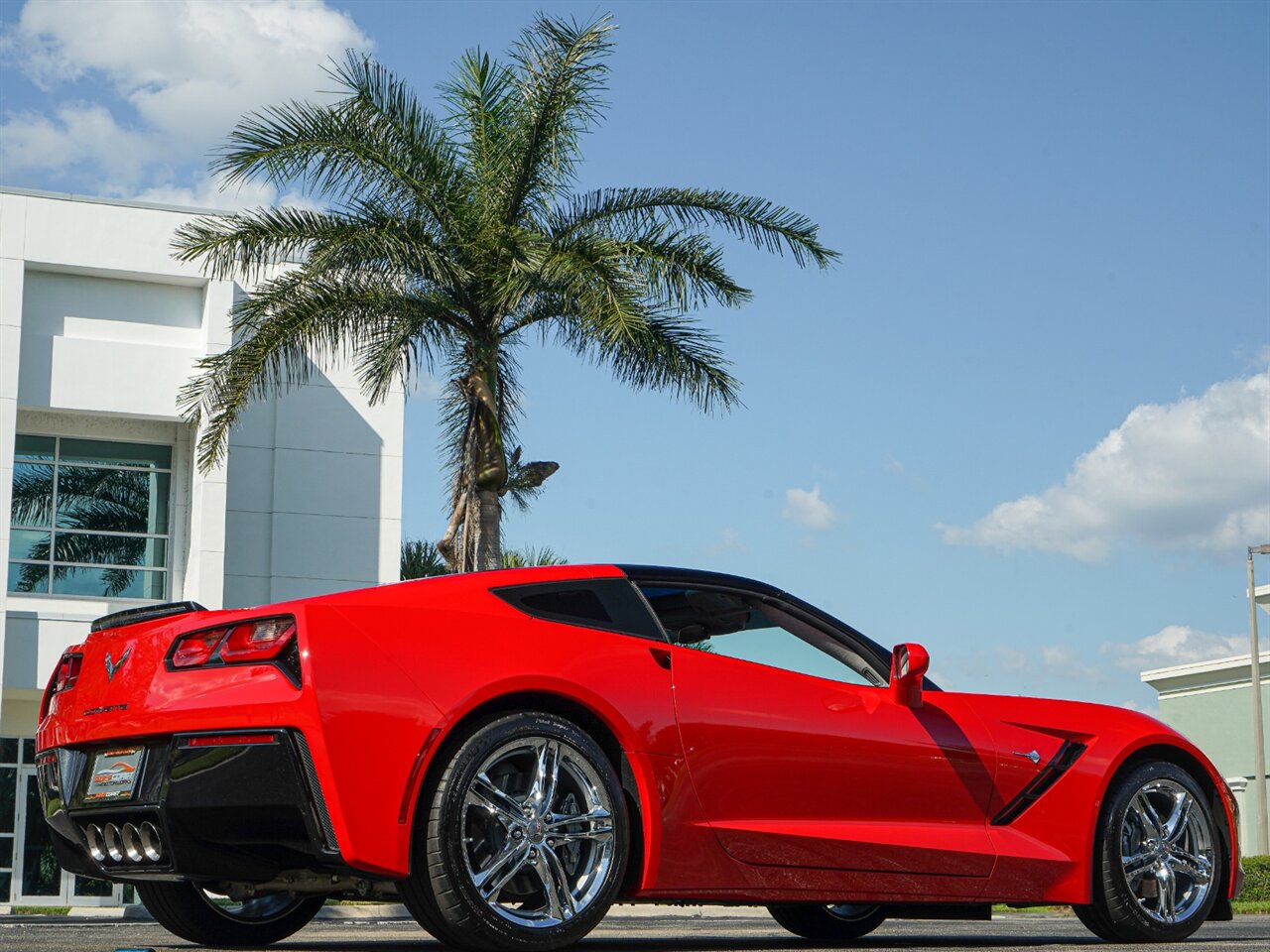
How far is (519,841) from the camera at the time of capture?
16.8ft

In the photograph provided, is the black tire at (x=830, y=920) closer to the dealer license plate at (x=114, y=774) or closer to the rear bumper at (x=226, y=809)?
the rear bumper at (x=226, y=809)

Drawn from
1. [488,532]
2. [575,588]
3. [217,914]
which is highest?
[488,532]

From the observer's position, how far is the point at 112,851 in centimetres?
523

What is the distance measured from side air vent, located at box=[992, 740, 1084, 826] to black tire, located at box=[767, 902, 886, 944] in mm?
992

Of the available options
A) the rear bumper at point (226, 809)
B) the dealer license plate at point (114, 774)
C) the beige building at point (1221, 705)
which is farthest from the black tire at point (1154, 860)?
the beige building at point (1221, 705)

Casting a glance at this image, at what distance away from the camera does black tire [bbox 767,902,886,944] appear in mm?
7020

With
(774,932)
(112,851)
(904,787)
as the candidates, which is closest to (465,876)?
(112,851)

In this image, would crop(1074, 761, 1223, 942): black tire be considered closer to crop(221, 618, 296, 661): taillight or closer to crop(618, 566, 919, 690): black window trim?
crop(618, 566, 919, 690): black window trim

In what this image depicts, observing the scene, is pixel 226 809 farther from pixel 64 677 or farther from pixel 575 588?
pixel 575 588

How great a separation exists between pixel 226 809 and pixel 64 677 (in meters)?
1.21

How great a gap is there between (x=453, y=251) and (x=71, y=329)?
10.3 meters

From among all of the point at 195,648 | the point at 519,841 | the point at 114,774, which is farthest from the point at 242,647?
the point at 519,841

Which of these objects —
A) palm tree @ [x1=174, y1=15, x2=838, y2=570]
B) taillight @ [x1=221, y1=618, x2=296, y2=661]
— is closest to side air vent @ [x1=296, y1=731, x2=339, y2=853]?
taillight @ [x1=221, y1=618, x2=296, y2=661]

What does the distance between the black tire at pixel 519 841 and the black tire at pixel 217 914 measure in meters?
1.17
